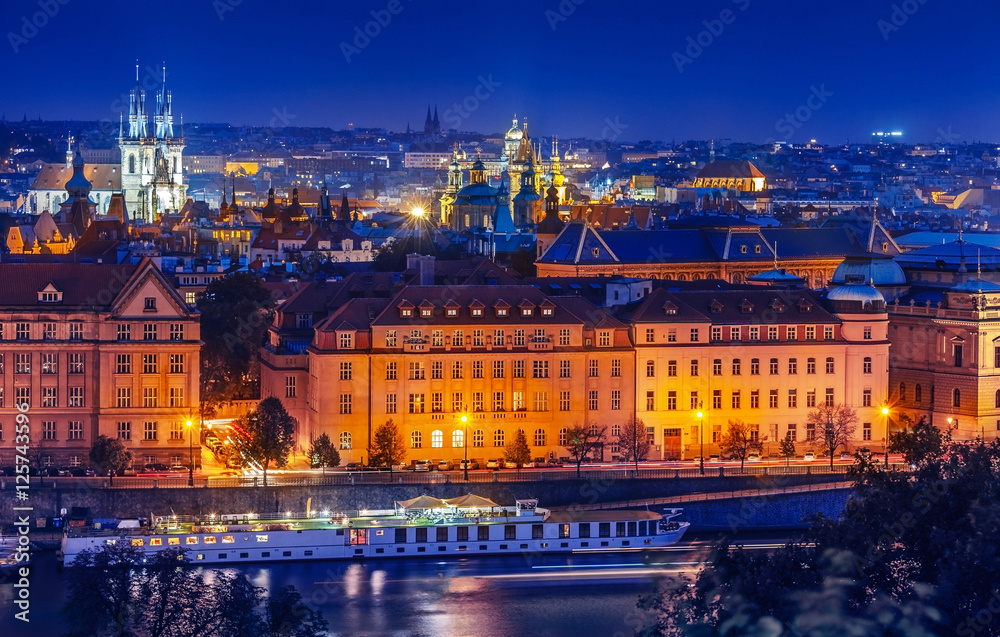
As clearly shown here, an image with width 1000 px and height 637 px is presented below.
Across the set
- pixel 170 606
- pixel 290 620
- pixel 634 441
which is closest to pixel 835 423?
pixel 634 441

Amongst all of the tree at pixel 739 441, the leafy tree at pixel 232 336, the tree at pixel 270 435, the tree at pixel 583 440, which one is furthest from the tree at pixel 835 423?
the leafy tree at pixel 232 336

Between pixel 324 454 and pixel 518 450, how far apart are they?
542 centimetres

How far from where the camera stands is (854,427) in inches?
2788

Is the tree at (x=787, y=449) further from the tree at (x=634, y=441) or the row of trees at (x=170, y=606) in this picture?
the row of trees at (x=170, y=606)

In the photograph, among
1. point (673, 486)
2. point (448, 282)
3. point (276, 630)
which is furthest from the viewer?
point (448, 282)

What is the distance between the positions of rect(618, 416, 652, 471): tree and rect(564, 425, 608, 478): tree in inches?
23.4

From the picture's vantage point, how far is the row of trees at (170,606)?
4616 centimetres

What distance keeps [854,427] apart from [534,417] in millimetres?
9786

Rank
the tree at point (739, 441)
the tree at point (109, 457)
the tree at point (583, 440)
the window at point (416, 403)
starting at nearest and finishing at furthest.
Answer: the tree at point (109, 457) < the window at point (416, 403) < the tree at point (583, 440) < the tree at point (739, 441)

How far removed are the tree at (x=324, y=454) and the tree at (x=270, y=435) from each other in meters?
0.84

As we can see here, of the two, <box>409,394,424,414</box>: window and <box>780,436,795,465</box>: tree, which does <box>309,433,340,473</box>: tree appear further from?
<box>780,436,795,465</box>: tree

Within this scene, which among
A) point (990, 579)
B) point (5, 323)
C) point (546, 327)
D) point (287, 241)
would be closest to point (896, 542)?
point (990, 579)

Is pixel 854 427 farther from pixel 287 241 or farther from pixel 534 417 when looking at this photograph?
pixel 287 241

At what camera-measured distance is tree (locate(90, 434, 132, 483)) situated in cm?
6394
